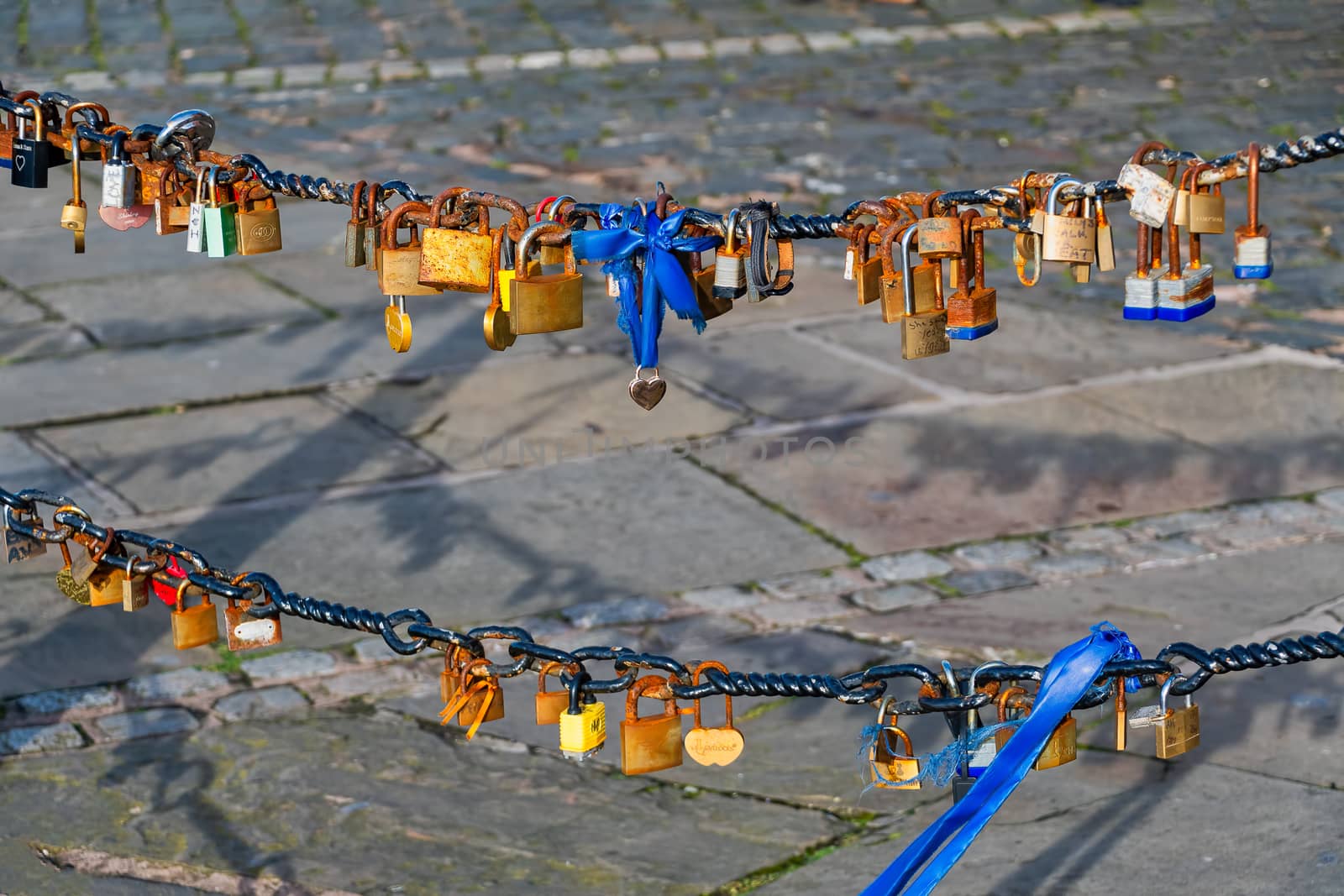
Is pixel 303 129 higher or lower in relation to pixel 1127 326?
higher

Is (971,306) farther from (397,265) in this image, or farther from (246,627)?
(246,627)

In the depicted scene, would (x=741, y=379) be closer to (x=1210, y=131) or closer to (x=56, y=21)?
(x=1210, y=131)

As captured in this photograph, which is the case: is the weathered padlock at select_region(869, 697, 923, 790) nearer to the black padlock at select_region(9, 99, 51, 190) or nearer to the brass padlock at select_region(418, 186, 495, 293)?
the brass padlock at select_region(418, 186, 495, 293)

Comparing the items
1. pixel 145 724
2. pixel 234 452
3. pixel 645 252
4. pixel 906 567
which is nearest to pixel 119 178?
pixel 645 252

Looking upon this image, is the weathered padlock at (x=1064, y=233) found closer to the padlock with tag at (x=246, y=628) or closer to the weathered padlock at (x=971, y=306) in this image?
the weathered padlock at (x=971, y=306)

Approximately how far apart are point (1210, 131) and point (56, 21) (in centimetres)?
938

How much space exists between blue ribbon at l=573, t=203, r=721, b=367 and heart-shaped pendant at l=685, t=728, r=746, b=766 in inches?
25.7

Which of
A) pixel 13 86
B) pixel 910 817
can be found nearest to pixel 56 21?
pixel 13 86

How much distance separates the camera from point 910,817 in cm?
443

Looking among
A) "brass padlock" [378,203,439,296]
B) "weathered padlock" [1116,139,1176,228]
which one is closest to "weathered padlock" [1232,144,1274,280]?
"weathered padlock" [1116,139,1176,228]

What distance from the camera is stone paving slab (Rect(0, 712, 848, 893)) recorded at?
4.21 m

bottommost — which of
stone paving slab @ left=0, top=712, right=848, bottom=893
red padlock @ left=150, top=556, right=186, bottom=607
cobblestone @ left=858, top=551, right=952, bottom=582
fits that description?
stone paving slab @ left=0, top=712, right=848, bottom=893

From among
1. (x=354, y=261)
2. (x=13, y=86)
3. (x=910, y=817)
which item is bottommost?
(x=910, y=817)

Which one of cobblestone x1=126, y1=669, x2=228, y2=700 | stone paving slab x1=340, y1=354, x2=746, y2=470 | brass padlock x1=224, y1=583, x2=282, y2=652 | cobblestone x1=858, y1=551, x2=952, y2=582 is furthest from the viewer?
stone paving slab x1=340, y1=354, x2=746, y2=470
